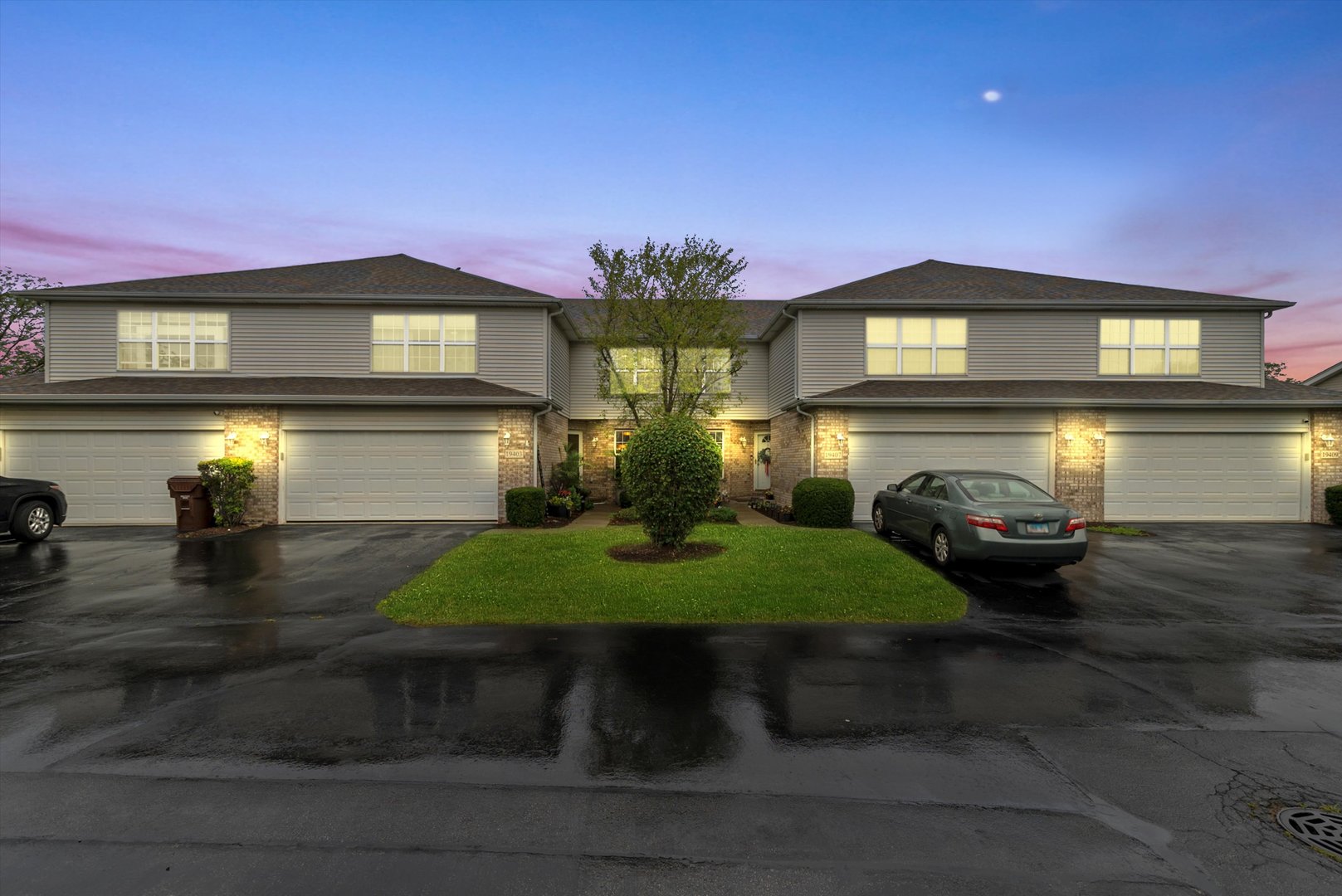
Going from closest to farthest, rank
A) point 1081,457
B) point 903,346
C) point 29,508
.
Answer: point 29,508 → point 1081,457 → point 903,346

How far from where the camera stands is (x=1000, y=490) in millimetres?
9344

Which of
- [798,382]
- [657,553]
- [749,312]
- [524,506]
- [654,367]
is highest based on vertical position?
[749,312]

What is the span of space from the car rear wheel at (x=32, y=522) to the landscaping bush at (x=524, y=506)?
8.68 m

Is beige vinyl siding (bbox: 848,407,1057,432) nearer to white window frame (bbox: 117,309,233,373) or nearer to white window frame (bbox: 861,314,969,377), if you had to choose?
white window frame (bbox: 861,314,969,377)

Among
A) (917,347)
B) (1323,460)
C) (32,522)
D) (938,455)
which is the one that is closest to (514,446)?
(32,522)

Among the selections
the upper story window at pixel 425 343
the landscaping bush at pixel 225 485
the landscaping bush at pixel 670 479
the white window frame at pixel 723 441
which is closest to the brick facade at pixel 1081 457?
the white window frame at pixel 723 441

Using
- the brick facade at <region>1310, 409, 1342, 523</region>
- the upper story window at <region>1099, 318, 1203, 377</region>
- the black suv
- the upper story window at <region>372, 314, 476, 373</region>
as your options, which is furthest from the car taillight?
the black suv

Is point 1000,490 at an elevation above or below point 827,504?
above

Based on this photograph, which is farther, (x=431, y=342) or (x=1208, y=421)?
(x=431, y=342)

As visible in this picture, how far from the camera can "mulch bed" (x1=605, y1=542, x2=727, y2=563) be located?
357 inches

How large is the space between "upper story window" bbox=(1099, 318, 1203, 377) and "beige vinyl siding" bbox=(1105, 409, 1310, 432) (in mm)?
1858

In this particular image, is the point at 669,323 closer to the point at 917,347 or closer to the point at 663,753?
the point at 917,347

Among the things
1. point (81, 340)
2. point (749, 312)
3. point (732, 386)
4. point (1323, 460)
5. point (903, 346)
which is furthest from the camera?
point (749, 312)

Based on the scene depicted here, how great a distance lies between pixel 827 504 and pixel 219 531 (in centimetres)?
1349
